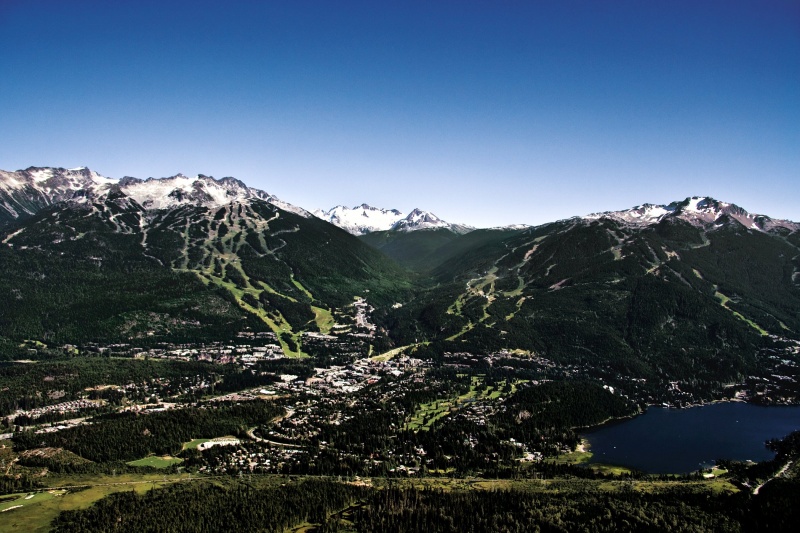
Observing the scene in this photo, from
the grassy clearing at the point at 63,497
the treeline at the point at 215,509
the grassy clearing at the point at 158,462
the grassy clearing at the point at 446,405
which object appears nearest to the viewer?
the grassy clearing at the point at 63,497

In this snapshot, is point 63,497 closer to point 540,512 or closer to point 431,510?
point 431,510

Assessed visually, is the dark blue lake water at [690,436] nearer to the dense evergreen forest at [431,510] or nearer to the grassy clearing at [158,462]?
the dense evergreen forest at [431,510]

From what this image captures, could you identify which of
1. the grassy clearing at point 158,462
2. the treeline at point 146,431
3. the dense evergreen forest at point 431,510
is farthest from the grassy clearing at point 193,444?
the dense evergreen forest at point 431,510

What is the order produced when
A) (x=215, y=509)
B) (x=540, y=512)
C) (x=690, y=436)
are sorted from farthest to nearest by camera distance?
1. (x=690, y=436)
2. (x=215, y=509)
3. (x=540, y=512)

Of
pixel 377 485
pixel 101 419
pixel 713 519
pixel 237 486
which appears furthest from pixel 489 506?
pixel 101 419

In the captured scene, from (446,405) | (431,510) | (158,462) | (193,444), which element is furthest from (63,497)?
(446,405)
